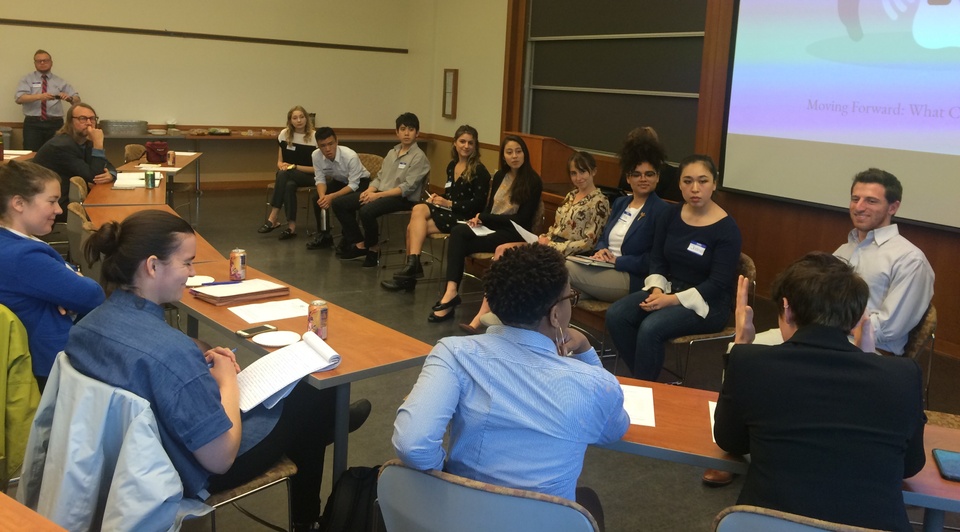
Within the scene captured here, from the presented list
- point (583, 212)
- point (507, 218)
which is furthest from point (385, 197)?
point (583, 212)

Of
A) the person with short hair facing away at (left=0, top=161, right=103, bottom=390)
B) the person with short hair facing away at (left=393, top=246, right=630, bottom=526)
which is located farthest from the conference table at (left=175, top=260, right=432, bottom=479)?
the person with short hair facing away at (left=393, top=246, right=630, bottom=526)

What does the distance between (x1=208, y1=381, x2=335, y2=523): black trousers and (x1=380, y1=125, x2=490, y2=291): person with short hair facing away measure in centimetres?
334

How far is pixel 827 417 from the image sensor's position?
1.65 metres

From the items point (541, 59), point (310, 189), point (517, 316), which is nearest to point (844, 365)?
point (517, 316)

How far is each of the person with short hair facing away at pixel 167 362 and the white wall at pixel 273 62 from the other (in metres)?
7.12

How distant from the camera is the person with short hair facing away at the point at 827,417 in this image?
1.63 m

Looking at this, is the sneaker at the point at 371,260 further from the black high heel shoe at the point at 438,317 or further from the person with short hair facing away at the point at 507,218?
the black high heel shoe at the point at 438,317

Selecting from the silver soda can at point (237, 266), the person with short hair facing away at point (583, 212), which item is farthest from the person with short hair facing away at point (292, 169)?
the silver soda can at point (237, 266)

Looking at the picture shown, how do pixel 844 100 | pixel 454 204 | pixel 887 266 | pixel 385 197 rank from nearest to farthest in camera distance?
pixel 887 266
pixel 844 100
pixel 454 204
pixel 385 197

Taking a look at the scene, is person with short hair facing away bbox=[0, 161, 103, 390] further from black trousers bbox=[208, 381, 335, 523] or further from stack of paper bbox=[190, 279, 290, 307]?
black trousers bbox=[208, 381, 335, 523]

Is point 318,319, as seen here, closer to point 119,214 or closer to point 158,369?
point 158,369

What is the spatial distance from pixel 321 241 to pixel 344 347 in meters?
4.72

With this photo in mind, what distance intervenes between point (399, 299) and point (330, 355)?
329 centimetres

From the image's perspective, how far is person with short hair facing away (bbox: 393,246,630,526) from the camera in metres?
1.63
